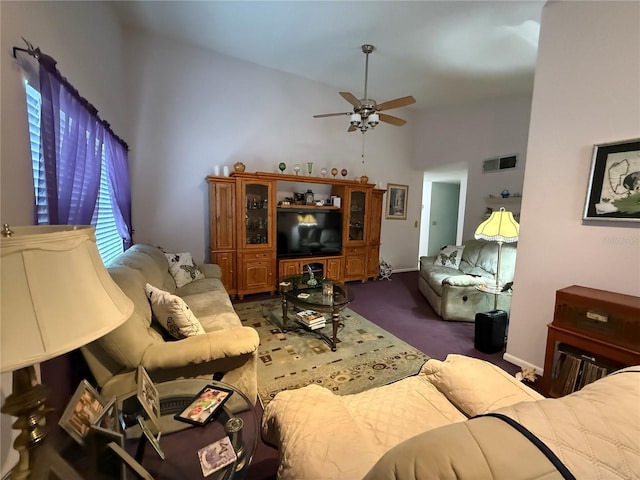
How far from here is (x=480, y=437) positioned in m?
0.50

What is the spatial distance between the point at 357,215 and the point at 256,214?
70.1 inches

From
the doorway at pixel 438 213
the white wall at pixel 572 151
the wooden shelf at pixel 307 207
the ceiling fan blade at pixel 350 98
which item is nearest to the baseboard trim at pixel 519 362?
the white wall at pixel 572 151

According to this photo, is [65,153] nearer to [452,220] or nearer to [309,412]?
[309,412]

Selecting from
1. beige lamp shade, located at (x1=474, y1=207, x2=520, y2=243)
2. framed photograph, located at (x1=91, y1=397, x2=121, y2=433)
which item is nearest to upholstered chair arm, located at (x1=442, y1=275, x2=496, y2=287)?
beige lamp shade, located at (x1=474, y1=207, x2=520, y2=243)

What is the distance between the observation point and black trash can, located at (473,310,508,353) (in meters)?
2.60

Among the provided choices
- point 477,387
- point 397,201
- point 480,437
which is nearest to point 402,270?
point 397,201

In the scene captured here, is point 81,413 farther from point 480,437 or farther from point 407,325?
point 407,325

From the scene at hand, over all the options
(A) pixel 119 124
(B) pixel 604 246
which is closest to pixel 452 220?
(B) pixel 604 246

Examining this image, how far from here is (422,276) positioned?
433 centimetres

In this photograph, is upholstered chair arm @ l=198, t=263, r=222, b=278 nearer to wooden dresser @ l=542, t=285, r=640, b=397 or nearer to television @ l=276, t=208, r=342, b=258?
television @ l=276, t=208, r=342, b=258

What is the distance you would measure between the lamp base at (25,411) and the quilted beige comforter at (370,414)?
0.65 meters

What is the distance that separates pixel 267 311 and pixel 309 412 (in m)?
2.54

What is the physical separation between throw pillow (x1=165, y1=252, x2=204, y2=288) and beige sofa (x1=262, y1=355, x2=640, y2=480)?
241 cm

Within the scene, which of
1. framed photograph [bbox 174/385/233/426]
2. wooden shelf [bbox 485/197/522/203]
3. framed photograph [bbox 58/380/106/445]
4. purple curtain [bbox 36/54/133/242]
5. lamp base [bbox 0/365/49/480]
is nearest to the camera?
lamp base [bbox 0/365/49/480]
